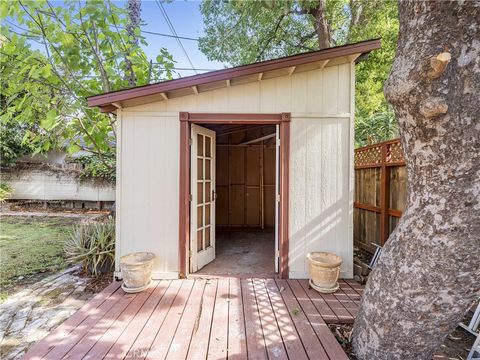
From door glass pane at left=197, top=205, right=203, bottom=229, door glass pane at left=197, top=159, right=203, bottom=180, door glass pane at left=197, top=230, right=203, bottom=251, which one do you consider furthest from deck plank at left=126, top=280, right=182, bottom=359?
door glass pane at left=197, top=159, right=203, bottom=180

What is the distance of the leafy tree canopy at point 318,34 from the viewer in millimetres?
6559

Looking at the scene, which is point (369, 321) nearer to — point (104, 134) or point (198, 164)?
point (198, 164)

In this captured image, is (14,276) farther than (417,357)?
Yes

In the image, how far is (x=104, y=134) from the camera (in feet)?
14.1

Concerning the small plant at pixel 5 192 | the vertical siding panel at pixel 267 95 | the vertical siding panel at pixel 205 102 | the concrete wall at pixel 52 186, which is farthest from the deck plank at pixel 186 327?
the small plant at pixel 5 192

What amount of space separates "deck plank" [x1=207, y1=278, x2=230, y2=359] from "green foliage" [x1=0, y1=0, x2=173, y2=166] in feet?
10.0

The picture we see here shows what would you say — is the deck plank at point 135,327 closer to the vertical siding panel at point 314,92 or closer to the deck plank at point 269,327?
the deck plank at point 269,327

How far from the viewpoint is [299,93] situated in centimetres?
339

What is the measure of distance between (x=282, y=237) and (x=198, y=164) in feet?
5.16

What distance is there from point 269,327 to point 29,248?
4853 millimetres

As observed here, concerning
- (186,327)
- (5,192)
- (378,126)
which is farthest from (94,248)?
(5,192)

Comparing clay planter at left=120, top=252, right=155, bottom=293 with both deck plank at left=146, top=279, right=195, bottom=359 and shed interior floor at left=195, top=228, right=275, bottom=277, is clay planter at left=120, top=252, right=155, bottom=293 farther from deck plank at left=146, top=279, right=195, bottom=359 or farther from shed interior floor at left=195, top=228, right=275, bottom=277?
shed interior floor at left=195, top=228, right=275, bottom=277

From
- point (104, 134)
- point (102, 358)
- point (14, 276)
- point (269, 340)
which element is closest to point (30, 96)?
point (104, 134)

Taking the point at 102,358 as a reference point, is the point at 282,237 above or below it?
above
